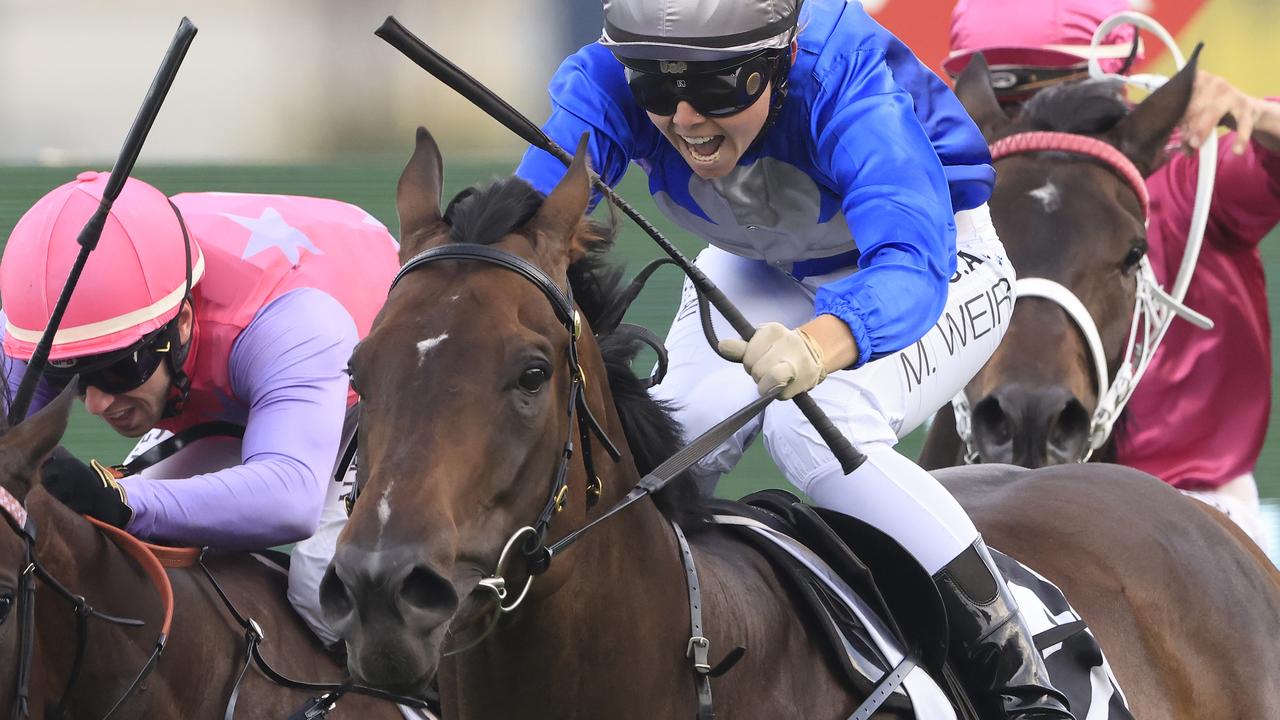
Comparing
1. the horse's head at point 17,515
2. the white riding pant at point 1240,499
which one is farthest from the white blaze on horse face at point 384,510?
the white riding pant at point 1240,499

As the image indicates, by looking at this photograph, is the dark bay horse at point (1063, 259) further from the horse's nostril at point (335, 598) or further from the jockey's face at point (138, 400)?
the horse's nostril at point (335, 598)

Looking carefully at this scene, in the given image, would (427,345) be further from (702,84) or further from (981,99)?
(981,99)

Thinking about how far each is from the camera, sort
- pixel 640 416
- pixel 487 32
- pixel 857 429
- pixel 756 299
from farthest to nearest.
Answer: pixel 487 32 → pixel 756 299 → pixel 857 429 → pixel 640 416

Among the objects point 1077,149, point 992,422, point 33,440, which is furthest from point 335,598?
point 1077,149

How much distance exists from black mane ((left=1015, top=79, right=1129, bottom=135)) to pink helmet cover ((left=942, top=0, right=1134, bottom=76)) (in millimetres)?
506

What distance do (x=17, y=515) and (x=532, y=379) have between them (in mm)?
1179

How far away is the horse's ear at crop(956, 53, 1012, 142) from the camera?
510cm

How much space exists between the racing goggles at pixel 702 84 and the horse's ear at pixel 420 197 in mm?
400

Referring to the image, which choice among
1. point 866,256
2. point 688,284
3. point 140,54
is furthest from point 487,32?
point 866,256

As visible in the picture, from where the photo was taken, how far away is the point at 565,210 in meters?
2.46

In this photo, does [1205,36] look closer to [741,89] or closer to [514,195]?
[741,89]

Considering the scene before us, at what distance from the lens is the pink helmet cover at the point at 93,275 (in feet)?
11.2

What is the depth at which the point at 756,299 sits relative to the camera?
3355 mm

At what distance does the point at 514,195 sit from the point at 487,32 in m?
8.52
